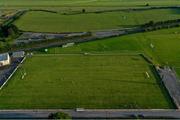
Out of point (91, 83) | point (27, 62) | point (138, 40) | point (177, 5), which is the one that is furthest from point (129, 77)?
point (177, 5)

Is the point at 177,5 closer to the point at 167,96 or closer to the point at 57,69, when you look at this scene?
the point at 57,69

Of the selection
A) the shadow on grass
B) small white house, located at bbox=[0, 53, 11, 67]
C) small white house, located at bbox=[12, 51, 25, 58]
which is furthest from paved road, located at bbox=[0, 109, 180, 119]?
small white house, located at bbox=[12, 51, 25, 58]

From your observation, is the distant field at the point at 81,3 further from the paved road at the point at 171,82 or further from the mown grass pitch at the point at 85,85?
the paved road at the point at 171,82

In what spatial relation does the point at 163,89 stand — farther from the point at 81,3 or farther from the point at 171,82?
the point at 81,3

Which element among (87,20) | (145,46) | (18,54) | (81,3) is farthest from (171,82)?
Answer: (81,3)

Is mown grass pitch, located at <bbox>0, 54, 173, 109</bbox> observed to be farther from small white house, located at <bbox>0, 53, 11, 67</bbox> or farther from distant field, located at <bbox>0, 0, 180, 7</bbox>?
distant field, located at <bbox>0, 0, 180, 7</bbox>
